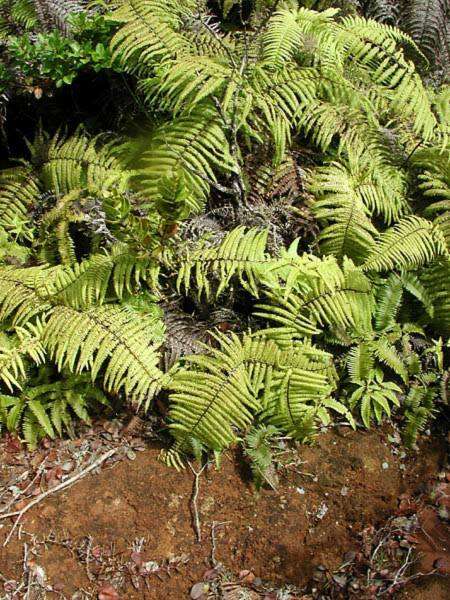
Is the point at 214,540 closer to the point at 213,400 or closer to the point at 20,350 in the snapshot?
the point at 213,400

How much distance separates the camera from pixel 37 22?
11.8 ft

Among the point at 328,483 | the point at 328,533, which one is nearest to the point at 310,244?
the point at 328,483

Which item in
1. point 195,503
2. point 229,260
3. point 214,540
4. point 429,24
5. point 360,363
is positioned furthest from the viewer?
point 429,24

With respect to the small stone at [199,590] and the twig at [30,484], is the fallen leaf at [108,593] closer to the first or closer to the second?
the small stone at [199,590]

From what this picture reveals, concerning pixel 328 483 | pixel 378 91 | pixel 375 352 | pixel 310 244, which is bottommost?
pixel 328 483

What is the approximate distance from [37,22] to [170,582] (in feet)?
11.4

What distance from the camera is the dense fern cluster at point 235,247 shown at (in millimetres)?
2984

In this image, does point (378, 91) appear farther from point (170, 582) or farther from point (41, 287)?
point (170, 582)

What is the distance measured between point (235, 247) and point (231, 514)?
1.46 m

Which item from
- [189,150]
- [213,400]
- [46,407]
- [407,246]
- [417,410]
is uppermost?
[189,150]

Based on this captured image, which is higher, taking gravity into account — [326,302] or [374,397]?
[326,302]

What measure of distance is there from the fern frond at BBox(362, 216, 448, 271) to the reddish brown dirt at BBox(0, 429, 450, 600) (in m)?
1.05

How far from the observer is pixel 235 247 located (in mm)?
3148

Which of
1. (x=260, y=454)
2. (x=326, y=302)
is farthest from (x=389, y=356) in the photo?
(x=260, y=454)
